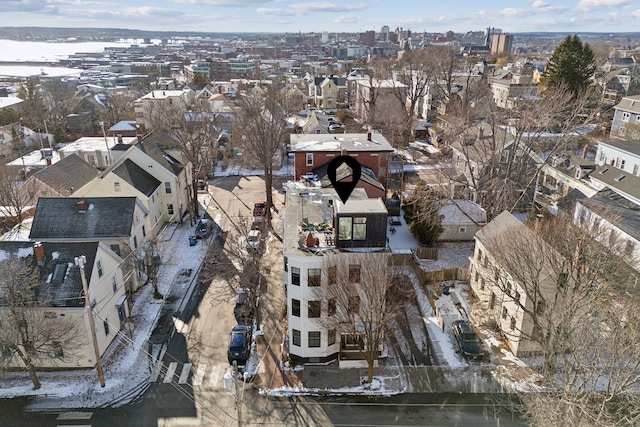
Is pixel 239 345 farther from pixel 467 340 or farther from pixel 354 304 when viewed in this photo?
pixel 467 340

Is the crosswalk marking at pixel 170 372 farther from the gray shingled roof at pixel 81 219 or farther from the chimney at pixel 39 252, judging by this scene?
the gray shingled roof at pixel 81 219

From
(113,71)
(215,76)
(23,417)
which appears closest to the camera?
(23,417)

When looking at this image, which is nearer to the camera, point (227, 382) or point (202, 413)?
point (227, 382)

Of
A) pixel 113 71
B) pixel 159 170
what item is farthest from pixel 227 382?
pixel 113 71

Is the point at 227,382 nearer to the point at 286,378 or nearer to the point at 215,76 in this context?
the point at 286,378

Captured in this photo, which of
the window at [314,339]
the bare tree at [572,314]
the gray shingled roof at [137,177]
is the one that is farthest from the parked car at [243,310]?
the bare tree at [572,314]

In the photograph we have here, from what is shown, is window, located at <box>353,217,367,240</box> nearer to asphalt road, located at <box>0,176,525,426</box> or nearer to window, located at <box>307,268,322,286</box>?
window, located at <box>307,268,322,286</box>

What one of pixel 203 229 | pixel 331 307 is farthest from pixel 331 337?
pixel 203 229
